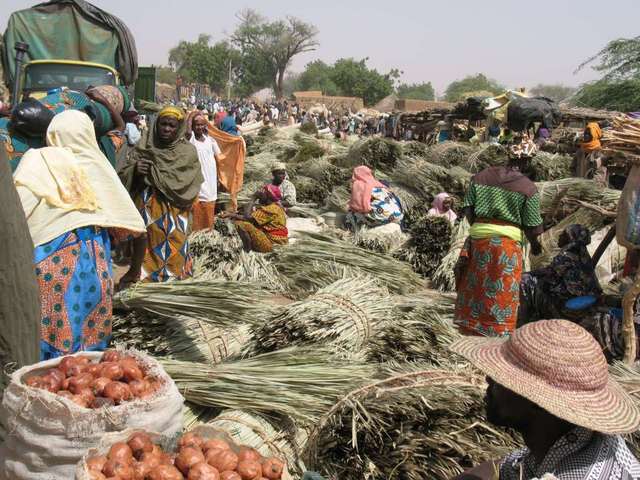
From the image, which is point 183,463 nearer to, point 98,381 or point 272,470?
point 272,470

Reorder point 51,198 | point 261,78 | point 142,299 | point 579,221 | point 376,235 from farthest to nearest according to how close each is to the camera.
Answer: point 261,78 → point 376,235 → point 579,221 → point 142,299 → point 51,198

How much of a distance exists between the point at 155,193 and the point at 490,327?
250 centimetres

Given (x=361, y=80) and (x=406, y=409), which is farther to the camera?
(x=361, y=80)

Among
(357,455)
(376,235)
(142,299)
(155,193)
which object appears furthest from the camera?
(376,235)

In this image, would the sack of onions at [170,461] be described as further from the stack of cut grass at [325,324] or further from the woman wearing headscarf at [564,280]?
the woman wearing headscarf at [564,280]

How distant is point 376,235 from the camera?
754 cm

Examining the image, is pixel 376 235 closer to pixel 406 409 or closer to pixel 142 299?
pixel 142 299

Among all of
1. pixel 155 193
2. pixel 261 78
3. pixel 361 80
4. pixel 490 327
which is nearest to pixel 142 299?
pixel 155 193

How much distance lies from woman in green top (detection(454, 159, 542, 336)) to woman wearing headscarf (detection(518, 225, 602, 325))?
0.28 meters

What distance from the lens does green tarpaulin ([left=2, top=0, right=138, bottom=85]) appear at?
781cm

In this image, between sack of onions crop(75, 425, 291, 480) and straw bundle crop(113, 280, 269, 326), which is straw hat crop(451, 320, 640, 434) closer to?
sack of onions crop(75, 425, 291, 480)

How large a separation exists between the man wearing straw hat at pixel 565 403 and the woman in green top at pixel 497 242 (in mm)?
2467

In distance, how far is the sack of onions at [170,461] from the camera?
1.86 meters

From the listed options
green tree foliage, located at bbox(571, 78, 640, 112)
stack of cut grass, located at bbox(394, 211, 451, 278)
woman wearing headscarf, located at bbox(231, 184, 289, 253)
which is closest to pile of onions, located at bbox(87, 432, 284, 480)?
woman wearing headscarf, located at bbox(231, 184, 289, 253)
